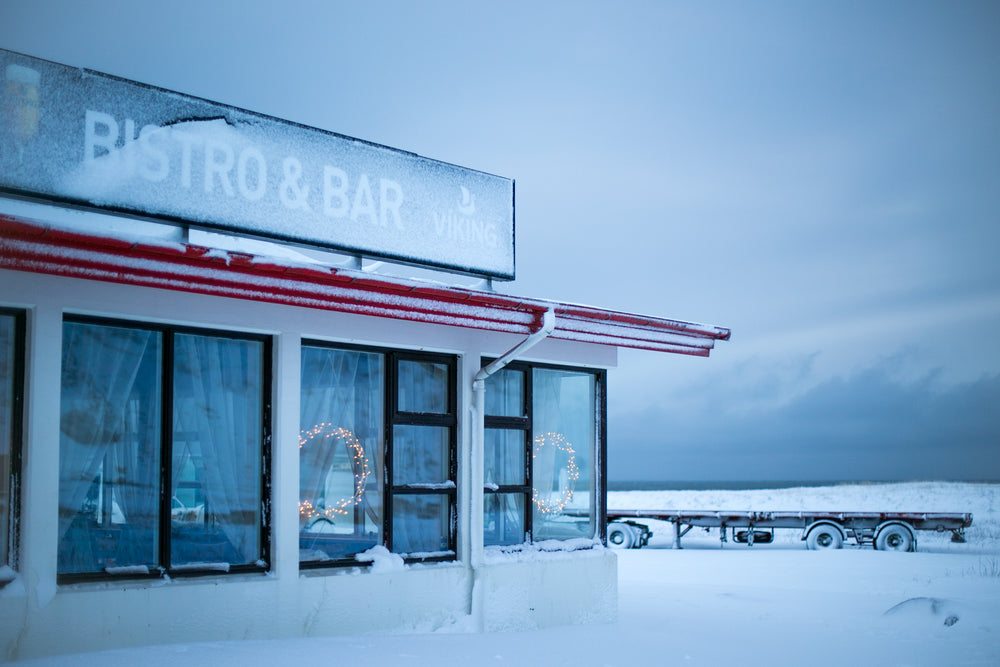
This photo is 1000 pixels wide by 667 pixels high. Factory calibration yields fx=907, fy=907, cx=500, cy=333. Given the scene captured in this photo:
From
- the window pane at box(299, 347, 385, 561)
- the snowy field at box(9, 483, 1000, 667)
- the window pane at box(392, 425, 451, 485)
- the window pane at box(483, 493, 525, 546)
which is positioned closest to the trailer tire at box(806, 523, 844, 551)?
the snowy field at box(9, 483, 1000, 667)

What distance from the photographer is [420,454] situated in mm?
8328

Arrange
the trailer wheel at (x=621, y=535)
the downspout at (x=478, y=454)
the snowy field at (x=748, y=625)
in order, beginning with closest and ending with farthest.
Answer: the snowy field at (x=748, y=625)
the downspout at (x=478, y=454)
the trailer wheel at (x=621, y=535)

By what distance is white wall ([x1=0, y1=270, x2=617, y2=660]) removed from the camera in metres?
5.80

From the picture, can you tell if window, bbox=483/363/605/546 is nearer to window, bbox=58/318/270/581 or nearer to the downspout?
the downspout

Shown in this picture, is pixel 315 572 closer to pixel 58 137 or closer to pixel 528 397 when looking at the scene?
pixel 528 397

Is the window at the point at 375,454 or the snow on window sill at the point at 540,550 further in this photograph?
the snow on window sill at the point at 540,550

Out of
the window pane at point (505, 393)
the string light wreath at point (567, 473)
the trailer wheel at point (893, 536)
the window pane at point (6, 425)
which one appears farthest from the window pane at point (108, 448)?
the trailer wheel at point (893, 536)

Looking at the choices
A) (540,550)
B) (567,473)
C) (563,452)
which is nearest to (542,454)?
(563,452)

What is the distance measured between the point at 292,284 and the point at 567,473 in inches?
174

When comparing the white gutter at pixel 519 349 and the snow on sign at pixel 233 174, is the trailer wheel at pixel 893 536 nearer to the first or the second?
the snow on sign at pixel 233 174

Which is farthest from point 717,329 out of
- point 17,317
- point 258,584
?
point 17,317

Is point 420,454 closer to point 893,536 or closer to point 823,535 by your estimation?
point 823,535

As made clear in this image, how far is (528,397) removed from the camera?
9297 mm

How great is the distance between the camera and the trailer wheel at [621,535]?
2352cm
